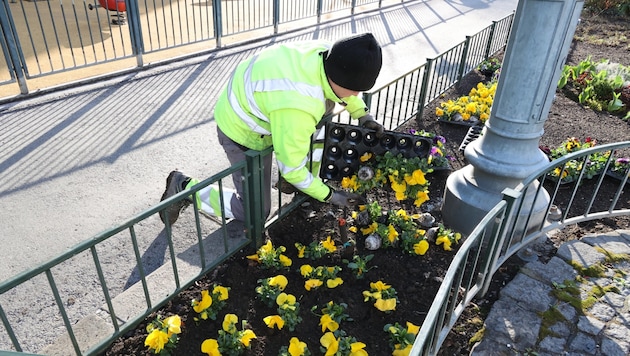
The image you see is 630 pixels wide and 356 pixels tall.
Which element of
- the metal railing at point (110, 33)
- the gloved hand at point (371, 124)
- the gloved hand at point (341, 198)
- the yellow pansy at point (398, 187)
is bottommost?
the metal railing at point (110, 33)

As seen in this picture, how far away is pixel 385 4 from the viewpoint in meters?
14.8

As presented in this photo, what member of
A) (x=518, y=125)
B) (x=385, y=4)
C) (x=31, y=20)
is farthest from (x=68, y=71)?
(x=385, y=4)

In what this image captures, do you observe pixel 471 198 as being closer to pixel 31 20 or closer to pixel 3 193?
pixel 3 193

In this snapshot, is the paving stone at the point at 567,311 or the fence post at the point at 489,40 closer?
the paving stone at the point at 567,311

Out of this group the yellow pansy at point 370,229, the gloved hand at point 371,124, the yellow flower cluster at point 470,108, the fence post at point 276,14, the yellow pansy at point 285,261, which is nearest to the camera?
the yellow pansy at point 285,261

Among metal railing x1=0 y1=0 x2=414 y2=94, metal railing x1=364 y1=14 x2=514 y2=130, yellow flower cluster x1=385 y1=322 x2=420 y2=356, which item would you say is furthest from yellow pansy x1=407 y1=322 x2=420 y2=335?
metal railing x1=0 y1=0 x2=414 y2=94

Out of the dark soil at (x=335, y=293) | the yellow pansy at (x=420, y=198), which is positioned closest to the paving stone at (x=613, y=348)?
the dark soil at (x=335, y=293)

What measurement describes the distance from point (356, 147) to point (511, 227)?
1.38m

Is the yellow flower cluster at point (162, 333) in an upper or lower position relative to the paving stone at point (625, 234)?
upper

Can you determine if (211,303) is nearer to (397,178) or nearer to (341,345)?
(341,345)

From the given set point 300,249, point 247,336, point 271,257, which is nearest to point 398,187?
point 300,249

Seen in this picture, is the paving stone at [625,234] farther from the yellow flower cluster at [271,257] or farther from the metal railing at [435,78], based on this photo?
the yellow flower cluster at [271,257]

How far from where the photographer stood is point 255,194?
3.04 metres

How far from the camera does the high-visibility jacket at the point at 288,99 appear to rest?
2605 mm
